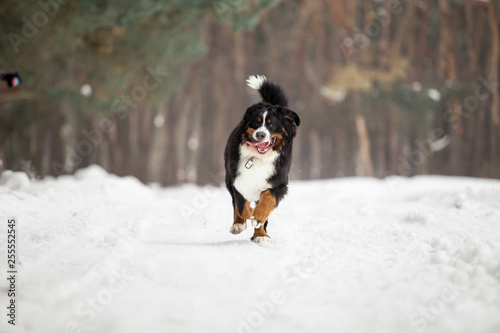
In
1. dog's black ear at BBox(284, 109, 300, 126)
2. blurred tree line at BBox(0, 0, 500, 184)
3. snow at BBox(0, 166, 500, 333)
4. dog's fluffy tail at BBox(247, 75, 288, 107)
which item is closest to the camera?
snow at BBox(0, 166, 500, 333)

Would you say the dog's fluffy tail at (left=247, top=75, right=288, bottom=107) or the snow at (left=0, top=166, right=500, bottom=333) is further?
the dog's fluffy tail at (left=247, top=75, right=288, bottom=107)

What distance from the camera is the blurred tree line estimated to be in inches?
508

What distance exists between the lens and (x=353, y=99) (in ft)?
56.9

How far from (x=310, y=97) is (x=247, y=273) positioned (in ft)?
49.5

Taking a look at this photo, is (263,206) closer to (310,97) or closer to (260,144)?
(260,144)

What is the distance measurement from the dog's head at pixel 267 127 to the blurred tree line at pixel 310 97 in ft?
26.9

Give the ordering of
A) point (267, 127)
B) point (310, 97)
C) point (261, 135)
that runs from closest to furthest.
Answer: point (261, 135)
point (267, 127)
point (310, 97)

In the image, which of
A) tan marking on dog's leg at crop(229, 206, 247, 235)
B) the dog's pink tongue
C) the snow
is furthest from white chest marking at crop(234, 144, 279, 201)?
the snow

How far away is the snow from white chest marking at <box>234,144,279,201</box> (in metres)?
0.65

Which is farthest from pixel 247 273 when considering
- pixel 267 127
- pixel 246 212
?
pixel 267 127

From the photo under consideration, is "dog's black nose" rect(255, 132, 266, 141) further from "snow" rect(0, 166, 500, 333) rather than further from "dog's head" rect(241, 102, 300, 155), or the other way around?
"snow" rect(0, 166, 500, 333)

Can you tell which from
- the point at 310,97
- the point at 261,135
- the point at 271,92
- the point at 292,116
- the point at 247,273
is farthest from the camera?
the point at 310,97

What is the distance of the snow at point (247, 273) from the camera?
8.98ft

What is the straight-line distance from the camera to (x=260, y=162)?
15.8 ft
